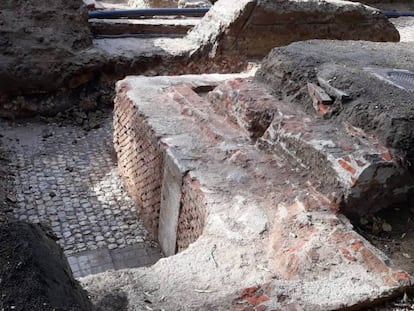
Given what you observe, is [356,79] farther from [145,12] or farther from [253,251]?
[145,12]

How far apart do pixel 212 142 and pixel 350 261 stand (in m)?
1.38

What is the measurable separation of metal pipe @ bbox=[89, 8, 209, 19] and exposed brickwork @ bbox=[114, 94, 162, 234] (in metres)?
2.67

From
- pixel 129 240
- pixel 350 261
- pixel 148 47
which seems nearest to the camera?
pixel 350 261

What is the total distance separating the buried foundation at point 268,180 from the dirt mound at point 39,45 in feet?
4.31

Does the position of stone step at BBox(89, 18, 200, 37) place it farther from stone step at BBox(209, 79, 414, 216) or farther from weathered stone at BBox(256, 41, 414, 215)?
stone step at BBox(209, 79, 414, 216)

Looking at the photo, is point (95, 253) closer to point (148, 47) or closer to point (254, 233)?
point (254, 233)

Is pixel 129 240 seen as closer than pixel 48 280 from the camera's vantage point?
No

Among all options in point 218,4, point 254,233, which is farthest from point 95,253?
point 218,4

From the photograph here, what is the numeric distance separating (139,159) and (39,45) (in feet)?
7.18

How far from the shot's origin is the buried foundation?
2365mm

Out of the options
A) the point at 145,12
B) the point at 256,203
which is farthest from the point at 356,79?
the point at 145,12

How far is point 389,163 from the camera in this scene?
2969 millimetres

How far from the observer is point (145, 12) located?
7.08 m

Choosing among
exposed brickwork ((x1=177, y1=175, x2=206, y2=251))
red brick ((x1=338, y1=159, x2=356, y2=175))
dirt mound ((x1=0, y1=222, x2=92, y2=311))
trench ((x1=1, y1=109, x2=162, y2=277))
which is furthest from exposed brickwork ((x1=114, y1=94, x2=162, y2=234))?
dirt mound ((x1=0, y1=222, x2=92, y2=311))
